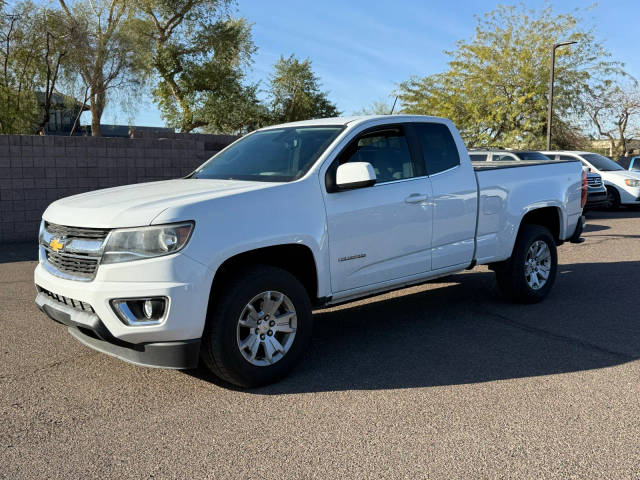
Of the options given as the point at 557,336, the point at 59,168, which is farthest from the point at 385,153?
the point at 59,168

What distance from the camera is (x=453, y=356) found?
4953mm

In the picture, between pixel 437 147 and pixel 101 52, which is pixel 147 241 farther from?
pixel 101 52

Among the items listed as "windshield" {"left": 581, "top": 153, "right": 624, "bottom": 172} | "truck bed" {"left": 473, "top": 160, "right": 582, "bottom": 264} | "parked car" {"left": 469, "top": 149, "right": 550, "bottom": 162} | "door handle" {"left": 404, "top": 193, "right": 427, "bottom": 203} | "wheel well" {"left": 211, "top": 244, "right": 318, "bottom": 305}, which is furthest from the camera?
"windshield" {"left": 581, "top": 153, "right": 624, "bottom": 172}

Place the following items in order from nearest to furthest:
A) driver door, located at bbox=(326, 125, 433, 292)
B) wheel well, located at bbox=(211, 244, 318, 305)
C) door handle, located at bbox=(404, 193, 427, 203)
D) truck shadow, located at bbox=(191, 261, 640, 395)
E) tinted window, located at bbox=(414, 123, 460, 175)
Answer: wheel well, located at bbox=(211, 244, 318, 305) → truck shadow, located at bbox=(191, 261, 640, 395) → driver door, located at bbox=(326, 125, 433, 292) → door handle, located at bbox=(404, 193, 427, 203) → tinted window, located at bbox=(414, 123, 460, 175)

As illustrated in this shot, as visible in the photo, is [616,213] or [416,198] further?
[616,213]

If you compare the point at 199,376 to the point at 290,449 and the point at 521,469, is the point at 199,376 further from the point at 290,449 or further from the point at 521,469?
the point at 521,469

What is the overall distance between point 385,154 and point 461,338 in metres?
1.74

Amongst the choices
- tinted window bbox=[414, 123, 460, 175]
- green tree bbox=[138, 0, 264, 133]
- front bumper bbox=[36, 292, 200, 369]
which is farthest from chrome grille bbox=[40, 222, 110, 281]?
green tree bbox=[138, 0, 264, 133]

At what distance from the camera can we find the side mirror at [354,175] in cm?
455

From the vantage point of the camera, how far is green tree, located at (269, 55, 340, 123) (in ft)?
132

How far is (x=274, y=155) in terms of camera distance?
5215mm

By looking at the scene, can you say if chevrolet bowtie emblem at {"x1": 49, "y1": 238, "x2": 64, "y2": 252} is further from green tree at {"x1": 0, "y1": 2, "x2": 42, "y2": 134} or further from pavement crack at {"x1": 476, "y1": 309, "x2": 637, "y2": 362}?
green tree at {"x1": 0, "y1": 2, "x2": 42, "y2": 134}

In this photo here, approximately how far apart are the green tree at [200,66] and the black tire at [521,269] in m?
25.9

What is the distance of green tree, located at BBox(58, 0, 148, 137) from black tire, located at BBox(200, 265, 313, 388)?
1954cm
